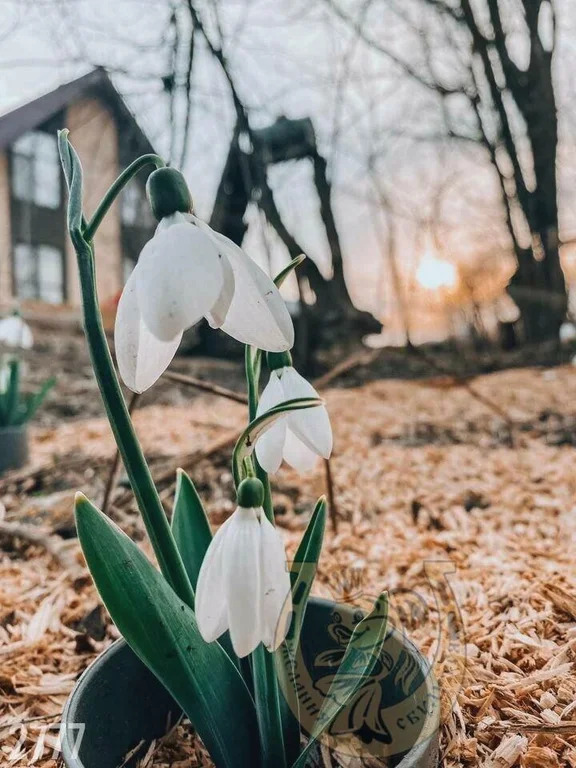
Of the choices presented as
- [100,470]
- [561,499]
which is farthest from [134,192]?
[561,499]

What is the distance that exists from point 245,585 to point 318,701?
462 millimetres

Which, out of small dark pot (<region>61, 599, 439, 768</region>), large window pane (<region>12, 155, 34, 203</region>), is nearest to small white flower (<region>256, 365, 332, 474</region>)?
small dark pot (<region>61, 599, 439, 768</region>)

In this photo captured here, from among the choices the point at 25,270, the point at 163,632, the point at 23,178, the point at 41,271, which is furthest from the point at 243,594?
the point at 23,178

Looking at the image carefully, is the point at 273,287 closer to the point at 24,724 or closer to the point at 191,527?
the point at 191,527

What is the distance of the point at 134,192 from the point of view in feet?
24.7

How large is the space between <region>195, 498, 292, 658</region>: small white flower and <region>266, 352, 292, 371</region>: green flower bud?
0.74 ft

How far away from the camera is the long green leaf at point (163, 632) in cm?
65

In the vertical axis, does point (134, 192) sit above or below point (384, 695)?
above

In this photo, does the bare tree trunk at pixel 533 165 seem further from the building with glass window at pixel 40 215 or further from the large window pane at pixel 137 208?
the building with glass window at pixel 40 215

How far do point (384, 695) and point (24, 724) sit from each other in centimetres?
65

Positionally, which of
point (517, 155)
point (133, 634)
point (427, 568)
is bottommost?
point (427, 568)

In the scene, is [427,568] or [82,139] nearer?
[427,568]

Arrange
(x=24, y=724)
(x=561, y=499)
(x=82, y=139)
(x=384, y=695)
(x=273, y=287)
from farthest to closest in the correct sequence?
(x=82, y=139) → (x=561, y=499) → (x=24, y=724) → (x=384, y=695) → (x=273, y=287)

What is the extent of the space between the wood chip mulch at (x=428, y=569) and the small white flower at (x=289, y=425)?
1.77ft
